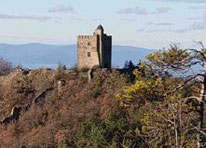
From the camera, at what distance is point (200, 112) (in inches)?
533

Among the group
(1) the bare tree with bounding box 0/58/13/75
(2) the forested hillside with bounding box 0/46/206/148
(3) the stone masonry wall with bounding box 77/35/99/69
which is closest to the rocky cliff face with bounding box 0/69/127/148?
(2) the forested hillside with bounding box 0/46/206/148

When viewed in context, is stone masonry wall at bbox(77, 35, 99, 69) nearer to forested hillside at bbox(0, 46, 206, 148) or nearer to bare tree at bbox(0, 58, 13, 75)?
forested hillside at bbox(0, 46, 206, 148)

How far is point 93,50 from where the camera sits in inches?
1791

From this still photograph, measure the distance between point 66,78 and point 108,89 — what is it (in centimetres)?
462

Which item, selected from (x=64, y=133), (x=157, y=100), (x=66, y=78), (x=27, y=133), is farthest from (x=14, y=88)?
(x=157, y=100)

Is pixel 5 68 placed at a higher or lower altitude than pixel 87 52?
lower

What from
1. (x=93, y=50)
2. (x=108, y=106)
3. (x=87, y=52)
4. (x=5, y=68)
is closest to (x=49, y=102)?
(x=87, y=52)

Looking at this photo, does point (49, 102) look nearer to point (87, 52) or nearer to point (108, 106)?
point (87, 52)

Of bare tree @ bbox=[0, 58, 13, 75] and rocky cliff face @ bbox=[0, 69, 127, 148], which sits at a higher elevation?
bare tree @ bbox=[0, 58, 13, 75]

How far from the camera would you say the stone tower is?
45438mm

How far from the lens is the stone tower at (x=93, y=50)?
4544cm

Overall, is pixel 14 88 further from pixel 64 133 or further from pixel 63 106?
pixel 64 133

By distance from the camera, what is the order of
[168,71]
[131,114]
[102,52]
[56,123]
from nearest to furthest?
[168,71]
[131,114]
[56,123]
[102,52]

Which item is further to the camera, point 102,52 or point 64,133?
point 102,52
